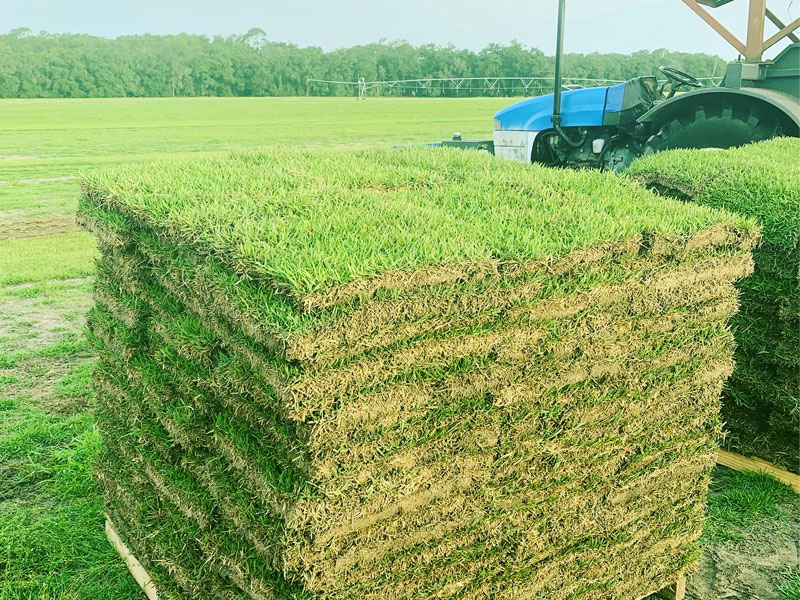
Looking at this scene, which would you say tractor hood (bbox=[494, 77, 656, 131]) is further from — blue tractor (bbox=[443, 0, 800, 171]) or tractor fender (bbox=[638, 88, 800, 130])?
tractor fender (bbox=[638, 88, 800, 130])

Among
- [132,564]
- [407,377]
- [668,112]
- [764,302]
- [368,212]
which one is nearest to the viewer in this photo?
[407,377]

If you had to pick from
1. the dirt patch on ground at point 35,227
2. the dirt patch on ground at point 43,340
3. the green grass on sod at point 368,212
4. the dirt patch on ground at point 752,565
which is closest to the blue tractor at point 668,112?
the dirt patch on ground at point 752,565

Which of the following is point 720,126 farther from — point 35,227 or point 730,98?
point 35,227

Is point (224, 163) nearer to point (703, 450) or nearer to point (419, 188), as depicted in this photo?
point (419, 188)

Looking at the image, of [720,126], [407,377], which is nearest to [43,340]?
[407,377]

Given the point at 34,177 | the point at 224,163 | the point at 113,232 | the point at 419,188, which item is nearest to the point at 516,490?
the point at 419,188

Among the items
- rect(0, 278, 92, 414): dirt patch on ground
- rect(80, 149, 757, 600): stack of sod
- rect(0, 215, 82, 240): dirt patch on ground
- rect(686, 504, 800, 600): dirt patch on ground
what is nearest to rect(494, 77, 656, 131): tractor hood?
rect(80, 149, 757, 600): stack of sod
